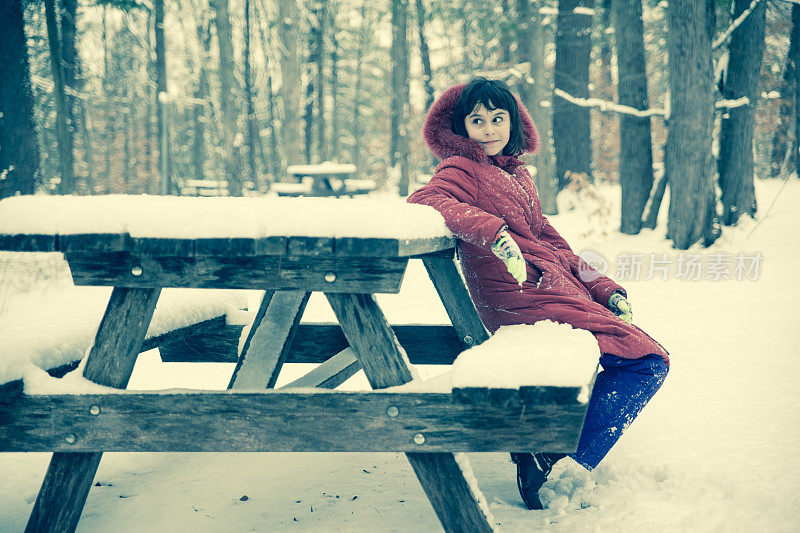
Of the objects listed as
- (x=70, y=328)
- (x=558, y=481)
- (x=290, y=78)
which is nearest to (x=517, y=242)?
(x=558, y=481)

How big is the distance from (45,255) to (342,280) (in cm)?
832

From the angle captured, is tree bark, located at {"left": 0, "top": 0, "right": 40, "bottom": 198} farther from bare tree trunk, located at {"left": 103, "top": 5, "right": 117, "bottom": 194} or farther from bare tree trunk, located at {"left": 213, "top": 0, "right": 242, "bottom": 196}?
bare tree trunk, located at {"left": 103, "top": 5, "right": 117, "bottom": 194}

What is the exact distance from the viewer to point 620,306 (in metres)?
2.73

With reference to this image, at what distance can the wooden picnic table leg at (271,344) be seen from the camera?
2.48 meters

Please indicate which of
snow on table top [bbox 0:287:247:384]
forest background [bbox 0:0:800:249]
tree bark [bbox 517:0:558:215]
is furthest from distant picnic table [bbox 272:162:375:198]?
snow on table top [bbox 0:287:247:384]

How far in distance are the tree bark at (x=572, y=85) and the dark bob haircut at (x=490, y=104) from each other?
8.72m

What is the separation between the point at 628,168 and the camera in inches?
349

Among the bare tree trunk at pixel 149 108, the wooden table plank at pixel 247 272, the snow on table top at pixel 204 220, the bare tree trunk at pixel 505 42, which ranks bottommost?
the bare tree trunk at pixel 149 108

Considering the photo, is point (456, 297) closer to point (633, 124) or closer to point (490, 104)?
point (490, 104)

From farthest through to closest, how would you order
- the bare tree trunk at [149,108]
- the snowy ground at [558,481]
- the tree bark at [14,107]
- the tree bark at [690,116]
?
1. the bare tree trunk at [149,108]
2. the tree bark at [14,107]
3. the tree bark at [690,116]
4. the snowy ground at [558,481]

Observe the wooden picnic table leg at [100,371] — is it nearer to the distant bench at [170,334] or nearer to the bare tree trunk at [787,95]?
the distant bench at [170,334]

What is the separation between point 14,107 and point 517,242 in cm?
772

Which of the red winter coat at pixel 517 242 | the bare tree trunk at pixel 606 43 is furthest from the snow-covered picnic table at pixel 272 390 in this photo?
the bare tree trunk at pixel 606 43

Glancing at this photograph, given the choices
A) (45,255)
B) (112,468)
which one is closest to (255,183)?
(45,255)
